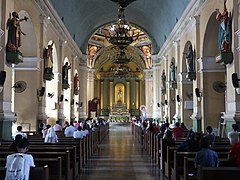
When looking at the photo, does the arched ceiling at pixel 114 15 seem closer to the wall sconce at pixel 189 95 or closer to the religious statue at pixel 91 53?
the wall sconce at pixel 189 95

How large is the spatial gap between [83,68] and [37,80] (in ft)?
44.9

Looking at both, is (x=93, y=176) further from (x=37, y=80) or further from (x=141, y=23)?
(x=141, y=23)

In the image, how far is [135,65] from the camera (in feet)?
135

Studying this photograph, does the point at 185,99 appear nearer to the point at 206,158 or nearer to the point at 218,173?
the point at 206,158

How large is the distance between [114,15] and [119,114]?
552 inches

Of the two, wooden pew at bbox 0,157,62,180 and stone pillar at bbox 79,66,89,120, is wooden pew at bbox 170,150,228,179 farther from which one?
stone pillar at bbox 79,66,89,120

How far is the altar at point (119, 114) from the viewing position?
1435 inches

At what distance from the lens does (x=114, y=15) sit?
25.2 metres

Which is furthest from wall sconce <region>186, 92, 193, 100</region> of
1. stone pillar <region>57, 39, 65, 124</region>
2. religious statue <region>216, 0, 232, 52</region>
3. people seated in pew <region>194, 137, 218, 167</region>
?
people seated in pew <region>194, 137, 218, 167</region>

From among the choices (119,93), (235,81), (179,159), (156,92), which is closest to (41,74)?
(235,81)

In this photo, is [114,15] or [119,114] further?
[119,114]

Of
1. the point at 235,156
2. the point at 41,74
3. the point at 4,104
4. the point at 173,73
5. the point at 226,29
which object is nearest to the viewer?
the point at 235,156

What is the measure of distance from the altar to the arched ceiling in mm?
11490

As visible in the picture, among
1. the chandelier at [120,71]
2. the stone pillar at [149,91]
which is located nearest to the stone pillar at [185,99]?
the chandelier at [120,71]
